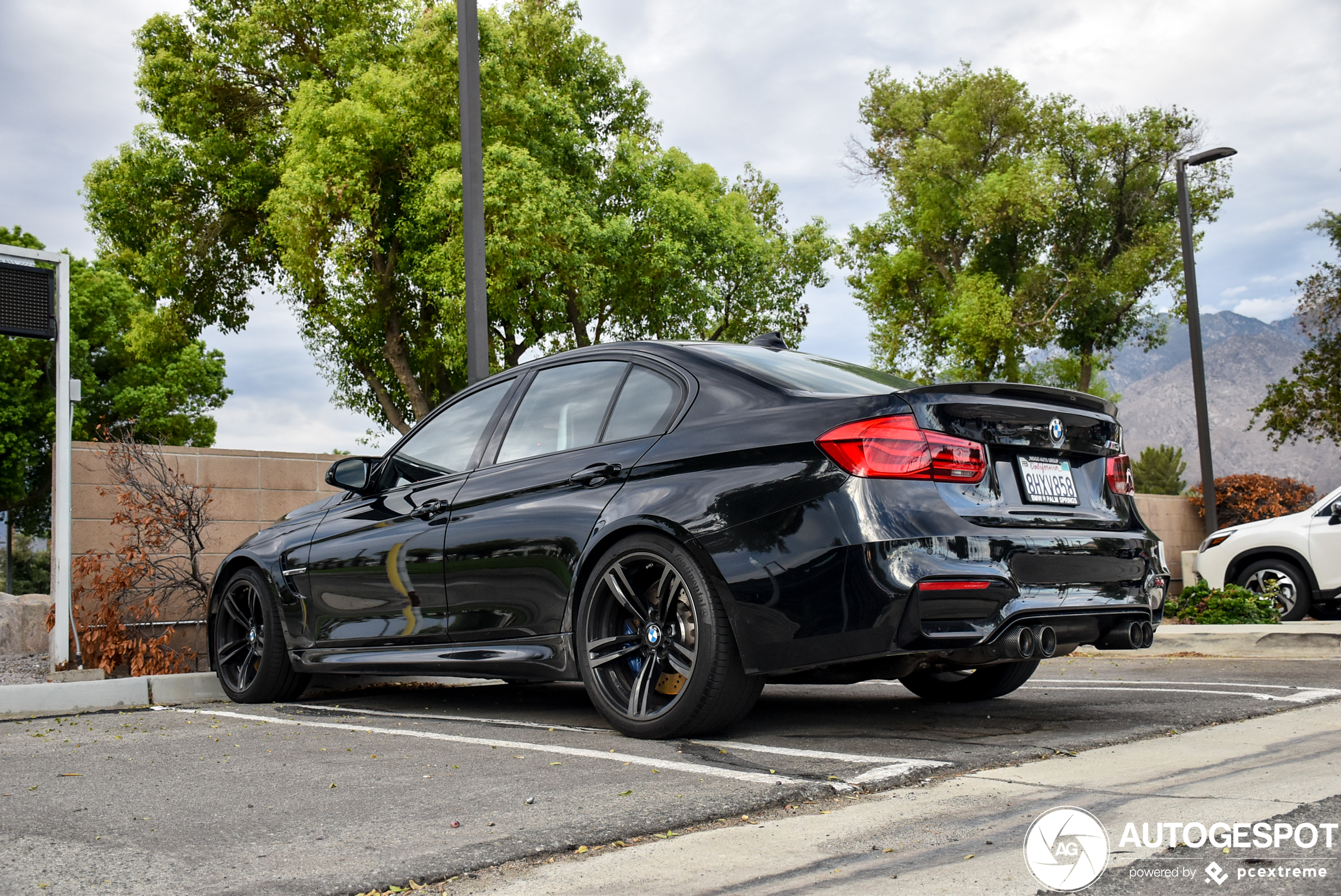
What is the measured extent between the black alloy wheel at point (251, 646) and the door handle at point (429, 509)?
1.30m

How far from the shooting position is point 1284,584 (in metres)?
12.0

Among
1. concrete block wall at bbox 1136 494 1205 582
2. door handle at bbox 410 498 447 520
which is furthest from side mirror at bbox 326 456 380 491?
concrete block wall at bbox 1136 494 1205 582

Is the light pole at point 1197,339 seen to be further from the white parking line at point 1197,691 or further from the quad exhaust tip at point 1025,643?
the quad exhaust tip at point 1025,643

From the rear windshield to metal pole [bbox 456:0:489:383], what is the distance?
395 cm

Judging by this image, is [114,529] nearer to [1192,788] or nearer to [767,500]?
[767,500]

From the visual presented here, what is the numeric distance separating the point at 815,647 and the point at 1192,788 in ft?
3.92

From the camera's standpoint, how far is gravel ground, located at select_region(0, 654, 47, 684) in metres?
7.14

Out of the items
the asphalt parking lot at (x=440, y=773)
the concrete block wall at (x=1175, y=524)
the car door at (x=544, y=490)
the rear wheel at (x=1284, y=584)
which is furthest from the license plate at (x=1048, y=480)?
the concrete block wall at (x=1175, y=524)

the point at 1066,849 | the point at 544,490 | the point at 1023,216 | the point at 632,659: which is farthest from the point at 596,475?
the point at 1023,216

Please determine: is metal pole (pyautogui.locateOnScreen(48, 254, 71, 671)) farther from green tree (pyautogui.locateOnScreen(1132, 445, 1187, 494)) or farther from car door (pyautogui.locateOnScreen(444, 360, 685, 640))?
green tree (pyautogui.locateOnScreen(1132, 445, 1187, 494))

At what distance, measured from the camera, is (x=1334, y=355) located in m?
26.6

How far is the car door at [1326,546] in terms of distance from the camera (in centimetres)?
1159

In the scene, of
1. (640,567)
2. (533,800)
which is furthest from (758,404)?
(533,800)

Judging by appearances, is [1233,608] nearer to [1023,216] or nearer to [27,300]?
[27,300]
